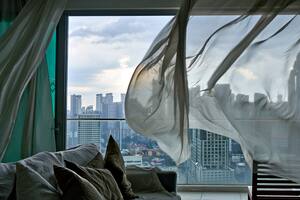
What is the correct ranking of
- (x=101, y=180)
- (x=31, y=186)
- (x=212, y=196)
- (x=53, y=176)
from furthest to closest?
(x=212, y=196) → (x=101, y=180) → (x=53, y=176) → (x=31, y=186)

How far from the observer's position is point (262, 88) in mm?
2639

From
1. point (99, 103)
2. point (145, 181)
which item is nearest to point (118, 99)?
point (99, 103)

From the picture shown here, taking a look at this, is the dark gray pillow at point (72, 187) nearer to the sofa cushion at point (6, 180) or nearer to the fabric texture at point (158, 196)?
the sofa cushion at point (6, 180)

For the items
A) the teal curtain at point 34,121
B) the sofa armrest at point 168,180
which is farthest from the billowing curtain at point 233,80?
the teal curtain at point 34,121

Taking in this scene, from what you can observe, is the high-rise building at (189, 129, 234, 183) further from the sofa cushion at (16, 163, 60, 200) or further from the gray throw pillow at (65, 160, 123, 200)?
the sofa cushion at (16, 163, 60, 200)

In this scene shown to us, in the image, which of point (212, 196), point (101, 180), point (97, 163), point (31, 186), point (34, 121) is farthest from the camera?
point (212, 196)

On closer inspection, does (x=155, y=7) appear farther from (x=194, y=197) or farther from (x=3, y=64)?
(x=194, y=197)

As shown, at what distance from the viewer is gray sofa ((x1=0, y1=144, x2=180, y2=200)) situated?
220 centimetres

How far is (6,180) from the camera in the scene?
7.24 feet

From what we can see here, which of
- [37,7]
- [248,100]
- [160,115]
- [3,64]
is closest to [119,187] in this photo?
[160,115]

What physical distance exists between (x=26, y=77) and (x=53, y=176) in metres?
1.19

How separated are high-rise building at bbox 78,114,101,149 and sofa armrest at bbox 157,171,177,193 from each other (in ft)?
Result: 3.88

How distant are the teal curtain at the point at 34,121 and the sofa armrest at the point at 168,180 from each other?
1188 millimetres

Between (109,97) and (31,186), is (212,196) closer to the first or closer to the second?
(109,97)
